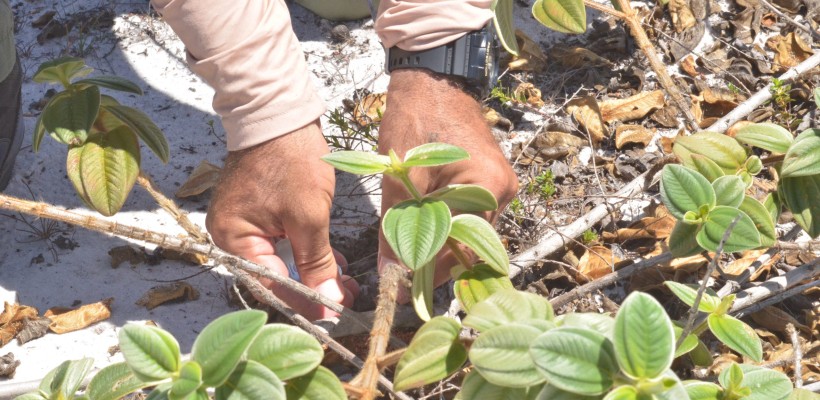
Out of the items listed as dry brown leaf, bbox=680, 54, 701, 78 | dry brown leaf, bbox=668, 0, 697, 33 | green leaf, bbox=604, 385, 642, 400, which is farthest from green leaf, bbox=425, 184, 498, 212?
dry brown leaf, bbox=668, 0, 697, 33

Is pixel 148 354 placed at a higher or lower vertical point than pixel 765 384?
higher

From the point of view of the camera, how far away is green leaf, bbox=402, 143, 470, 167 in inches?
44.6

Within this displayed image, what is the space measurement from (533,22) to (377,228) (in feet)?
2.77

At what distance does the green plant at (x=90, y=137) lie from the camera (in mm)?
1366

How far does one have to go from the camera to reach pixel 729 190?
48.5 inches

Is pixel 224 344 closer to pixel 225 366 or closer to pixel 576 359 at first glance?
pixel 225 366

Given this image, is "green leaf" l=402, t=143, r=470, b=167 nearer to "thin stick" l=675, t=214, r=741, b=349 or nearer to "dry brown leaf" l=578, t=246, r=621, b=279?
"thin stick" l=675, t=214, r=741, b=349

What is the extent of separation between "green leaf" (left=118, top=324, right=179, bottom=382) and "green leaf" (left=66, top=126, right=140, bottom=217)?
508 mm

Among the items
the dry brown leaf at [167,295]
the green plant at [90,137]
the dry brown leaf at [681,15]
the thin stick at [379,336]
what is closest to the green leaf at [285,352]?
the thin stick at [379,336]

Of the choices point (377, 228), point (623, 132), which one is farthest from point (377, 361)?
point (623, 132)

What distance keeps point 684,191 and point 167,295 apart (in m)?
1.02

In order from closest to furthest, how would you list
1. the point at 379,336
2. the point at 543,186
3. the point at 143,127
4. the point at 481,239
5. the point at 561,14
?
the point at 379,336 → the point at 481,239 → the point at 143,127 → the point at 561,14 → the point at 543,186

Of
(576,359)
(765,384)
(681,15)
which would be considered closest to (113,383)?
(576,359)

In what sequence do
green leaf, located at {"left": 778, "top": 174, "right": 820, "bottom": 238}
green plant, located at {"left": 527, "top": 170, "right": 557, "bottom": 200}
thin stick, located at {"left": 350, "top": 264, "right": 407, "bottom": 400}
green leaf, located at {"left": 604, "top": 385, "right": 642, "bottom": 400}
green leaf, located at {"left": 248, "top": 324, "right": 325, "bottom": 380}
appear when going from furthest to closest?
1. green plant, located at {"left": 527, "top": 170, "right": 557, "bottom": 200}
2. green leaf, located at {"left": 778, "top": 174, "right": 820, "bottom": 238}
3. thin stick, located at {"left": 350, "top": 264, "right": 407, "bottom": 400}
4. green leaf, located at {"left": 248, "top": 324, "right": 325, "bottom": 380}
5. green leaf, located at {"left": 604, "top": 385, "right": 642, "bottom": 400}
